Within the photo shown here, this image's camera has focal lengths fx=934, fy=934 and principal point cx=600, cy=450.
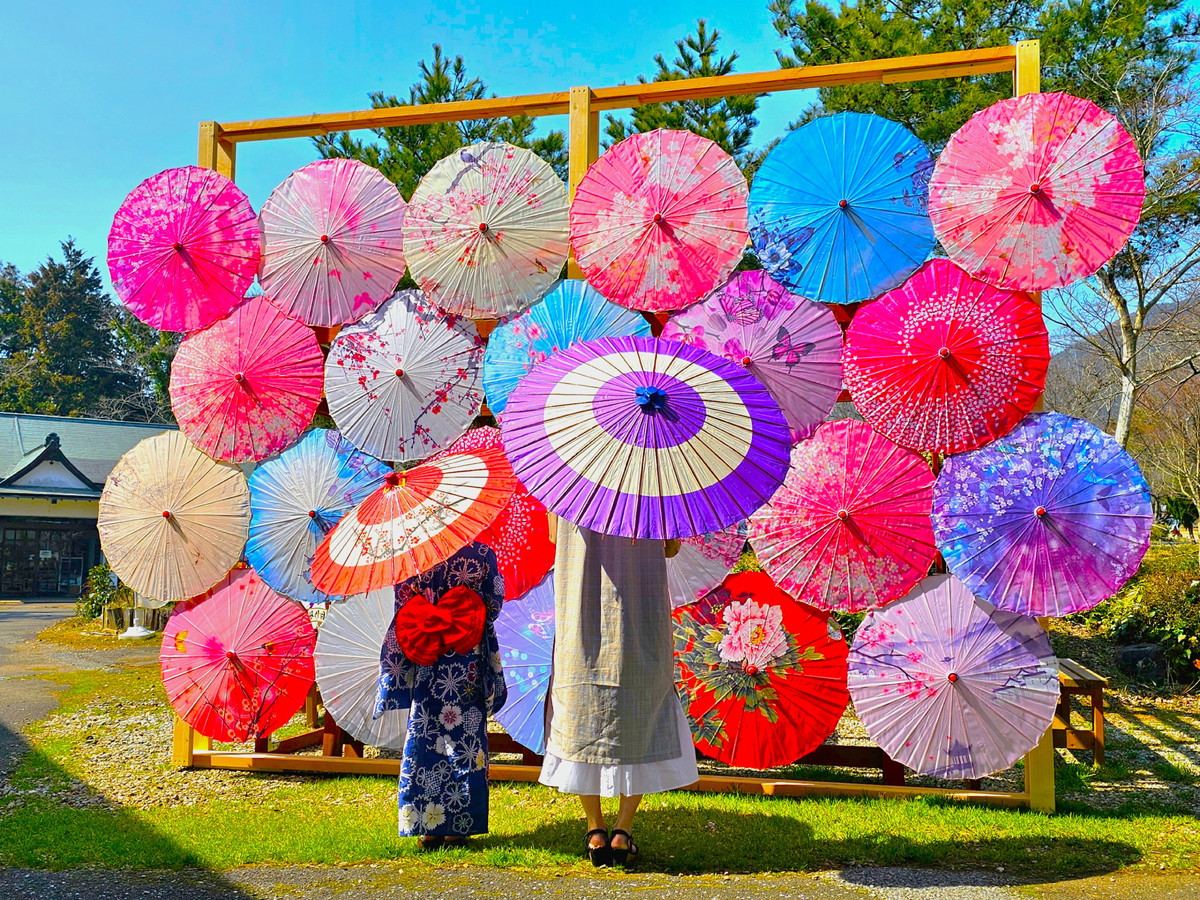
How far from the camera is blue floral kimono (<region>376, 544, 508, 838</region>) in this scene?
4.19m

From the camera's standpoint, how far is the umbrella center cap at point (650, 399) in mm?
3660

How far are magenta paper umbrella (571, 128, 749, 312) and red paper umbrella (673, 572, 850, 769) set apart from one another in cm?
175

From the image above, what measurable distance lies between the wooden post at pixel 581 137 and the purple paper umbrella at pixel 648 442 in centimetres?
192

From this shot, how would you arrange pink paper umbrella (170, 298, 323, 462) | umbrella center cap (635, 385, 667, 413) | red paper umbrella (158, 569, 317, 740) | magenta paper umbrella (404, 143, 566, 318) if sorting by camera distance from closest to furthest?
1. umbrella center cap (635, 385, 667, 413)
2. magenta paper umbrella (404, 143, 566, 318)
3. red paper umbrella (158, 569, 317, 740)
4. pink paper umbrella (170, 298, 323, 462)

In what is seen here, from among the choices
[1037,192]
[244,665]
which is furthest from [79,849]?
[1037,192]

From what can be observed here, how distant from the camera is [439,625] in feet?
13.5

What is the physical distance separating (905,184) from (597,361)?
2314mm

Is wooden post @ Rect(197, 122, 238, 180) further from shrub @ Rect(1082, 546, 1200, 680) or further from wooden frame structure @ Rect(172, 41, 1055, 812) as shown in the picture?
shrub @ Rect(1082, 546, 1200, 680)

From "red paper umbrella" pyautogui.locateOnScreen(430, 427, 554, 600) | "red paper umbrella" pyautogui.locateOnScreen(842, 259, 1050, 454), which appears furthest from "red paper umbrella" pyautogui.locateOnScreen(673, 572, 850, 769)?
"red paper umbrella" pyautogui.locateOnScreen(842, 259, 1050, 454)

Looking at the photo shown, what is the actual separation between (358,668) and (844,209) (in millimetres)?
3819

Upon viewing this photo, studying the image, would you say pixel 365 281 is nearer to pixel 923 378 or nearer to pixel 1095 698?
pixel 923 378

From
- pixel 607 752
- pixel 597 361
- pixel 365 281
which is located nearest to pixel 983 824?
pixel 607 752

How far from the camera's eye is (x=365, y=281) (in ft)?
19.2

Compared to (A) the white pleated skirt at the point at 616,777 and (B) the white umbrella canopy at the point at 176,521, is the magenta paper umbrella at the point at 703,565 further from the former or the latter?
(B) the white umbrella canopy at the point at 176,521
